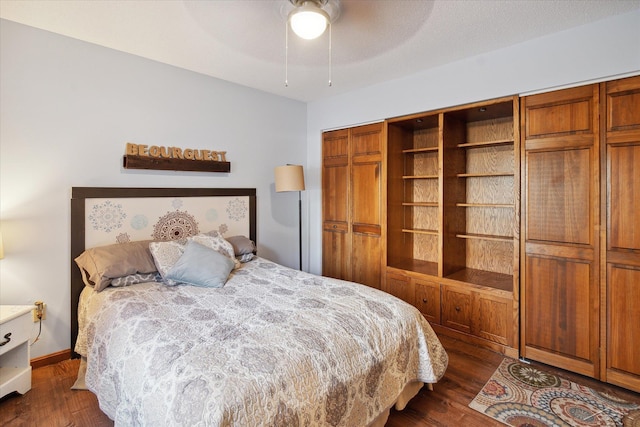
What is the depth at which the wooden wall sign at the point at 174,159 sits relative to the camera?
9.01 ft

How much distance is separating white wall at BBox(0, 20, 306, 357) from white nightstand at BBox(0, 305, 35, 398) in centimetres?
28

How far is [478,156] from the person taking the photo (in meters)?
3.26

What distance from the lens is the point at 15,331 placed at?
2.03 m

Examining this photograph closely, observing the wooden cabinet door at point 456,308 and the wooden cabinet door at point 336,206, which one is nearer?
the wooden cabinet door at point 456,308

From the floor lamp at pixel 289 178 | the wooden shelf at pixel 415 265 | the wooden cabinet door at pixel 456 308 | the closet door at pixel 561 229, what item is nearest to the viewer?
the closet door at pixel 561 229

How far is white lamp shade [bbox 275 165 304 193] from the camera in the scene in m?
3.48

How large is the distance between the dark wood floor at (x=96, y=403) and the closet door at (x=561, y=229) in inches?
9.8

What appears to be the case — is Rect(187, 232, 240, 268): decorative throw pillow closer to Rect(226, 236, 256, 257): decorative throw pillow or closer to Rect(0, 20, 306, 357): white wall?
Rect(226, 236, 256, 257): decorative throw pillow

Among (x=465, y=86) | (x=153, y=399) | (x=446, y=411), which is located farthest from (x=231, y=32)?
(x=446, y=411)

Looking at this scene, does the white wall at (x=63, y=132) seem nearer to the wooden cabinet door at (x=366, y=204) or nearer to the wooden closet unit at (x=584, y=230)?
the wooden cabinet door at (x=366, y=204)

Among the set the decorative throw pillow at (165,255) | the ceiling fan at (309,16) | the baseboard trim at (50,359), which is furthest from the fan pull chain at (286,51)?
the baseboard trim at (50,359)

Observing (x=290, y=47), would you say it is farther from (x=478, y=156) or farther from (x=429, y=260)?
(x=429, y=260)

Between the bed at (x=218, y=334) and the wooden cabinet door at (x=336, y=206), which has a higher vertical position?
the wooden cabinet door at (x=336, y=206)

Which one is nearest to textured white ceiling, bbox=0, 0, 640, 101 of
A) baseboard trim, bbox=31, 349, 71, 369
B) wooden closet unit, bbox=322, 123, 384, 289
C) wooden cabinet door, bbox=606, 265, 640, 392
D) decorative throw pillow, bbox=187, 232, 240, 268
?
wooden closet unit, bbox=322, 123, 384, 289
